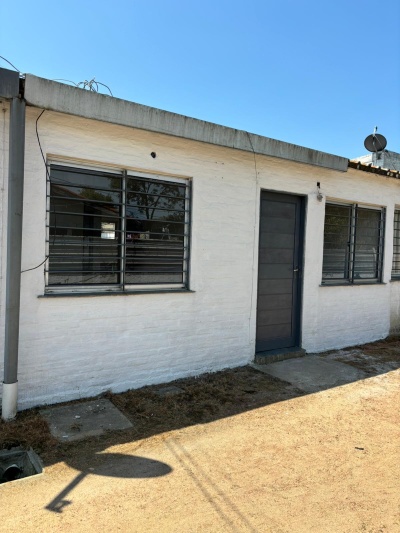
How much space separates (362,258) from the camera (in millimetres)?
7754

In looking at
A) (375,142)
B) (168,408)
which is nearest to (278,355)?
(168,408)

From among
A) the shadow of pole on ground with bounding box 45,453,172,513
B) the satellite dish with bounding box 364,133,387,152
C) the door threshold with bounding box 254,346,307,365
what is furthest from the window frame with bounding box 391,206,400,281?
the shadow of pole on ground with bounding box 45,453,172,513

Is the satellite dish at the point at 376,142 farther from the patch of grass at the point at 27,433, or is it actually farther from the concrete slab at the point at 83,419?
the patch of grass at the point at 27,433

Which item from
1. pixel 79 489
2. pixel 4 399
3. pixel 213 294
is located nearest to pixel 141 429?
pixel 79 489

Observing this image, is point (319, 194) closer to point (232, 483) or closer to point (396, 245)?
point (396, 245)

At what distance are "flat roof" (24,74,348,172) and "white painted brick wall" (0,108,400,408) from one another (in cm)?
26

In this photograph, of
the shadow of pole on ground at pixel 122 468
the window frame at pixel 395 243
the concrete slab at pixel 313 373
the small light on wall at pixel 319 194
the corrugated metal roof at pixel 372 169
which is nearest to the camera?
the shadow of pole on ground at pixel 122 468

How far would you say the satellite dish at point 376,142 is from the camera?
347 inches

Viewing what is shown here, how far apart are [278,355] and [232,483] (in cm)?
331

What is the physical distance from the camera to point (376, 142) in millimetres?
8875

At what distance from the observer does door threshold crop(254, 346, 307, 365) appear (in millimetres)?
5930

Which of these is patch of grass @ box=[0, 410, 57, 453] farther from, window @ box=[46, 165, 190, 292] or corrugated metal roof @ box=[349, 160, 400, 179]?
corrugated metal roof @ box=[349, 160, 400, 179]

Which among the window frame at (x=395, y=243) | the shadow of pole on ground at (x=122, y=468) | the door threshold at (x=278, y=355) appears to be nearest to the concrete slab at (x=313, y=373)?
the door threshold at (x=278, y=355)

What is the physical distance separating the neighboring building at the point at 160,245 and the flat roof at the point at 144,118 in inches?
0.6
